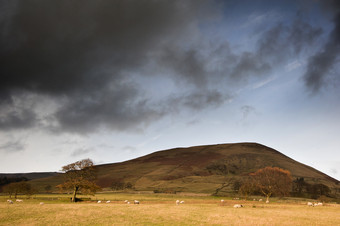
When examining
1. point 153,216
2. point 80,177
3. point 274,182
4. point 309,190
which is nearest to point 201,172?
point 309,190

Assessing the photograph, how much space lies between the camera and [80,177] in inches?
2586

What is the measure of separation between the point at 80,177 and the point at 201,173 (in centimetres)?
9938

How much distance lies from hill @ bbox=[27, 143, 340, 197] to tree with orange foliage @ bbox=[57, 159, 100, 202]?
171 feet

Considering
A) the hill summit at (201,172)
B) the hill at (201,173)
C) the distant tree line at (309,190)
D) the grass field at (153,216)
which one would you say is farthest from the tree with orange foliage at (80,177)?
the distant tree line at (309,190)

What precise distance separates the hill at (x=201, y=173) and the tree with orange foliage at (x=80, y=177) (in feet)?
171

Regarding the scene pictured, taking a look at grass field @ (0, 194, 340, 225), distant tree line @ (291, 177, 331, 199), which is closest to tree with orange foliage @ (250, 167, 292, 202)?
grass field @ (0, 194, 340, 225)

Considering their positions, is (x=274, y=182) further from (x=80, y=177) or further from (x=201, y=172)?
(x=201, y=172)

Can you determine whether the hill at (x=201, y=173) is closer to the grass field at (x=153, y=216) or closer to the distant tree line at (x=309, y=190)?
the distant tree line at (x=309, y=190)

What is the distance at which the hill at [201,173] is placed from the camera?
122 m

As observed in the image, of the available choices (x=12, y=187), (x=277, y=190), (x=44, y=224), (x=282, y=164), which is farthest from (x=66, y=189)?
(x=282, y=164)

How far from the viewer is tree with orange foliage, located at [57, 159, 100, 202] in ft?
209

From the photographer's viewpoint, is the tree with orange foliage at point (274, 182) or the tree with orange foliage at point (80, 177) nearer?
the tree with orange foliage at point (80, 177)

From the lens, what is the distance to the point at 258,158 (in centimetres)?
17762

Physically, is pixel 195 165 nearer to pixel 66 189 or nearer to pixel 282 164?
pixel 282 164
